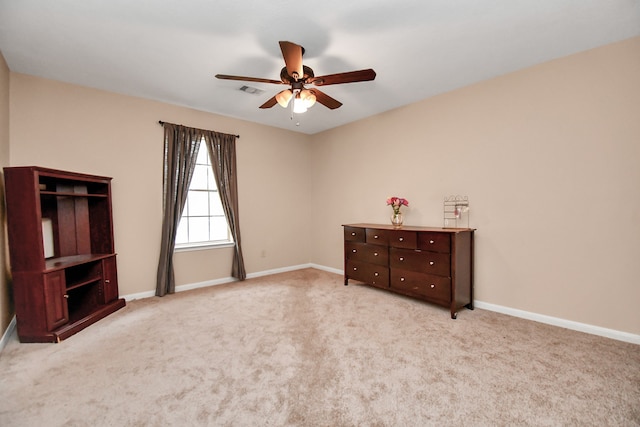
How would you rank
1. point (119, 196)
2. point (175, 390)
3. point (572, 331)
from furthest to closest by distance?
point (119, 196), point (572, 331), point (175, 390)

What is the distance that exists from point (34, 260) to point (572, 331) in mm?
4995

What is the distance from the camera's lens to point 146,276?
3.77m

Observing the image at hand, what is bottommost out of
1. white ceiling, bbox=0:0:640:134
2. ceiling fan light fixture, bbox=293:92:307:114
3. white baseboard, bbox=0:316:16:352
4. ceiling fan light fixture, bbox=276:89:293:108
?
white baseboard, bbox=0:316:16:352

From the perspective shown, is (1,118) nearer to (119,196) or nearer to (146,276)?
(119,196)

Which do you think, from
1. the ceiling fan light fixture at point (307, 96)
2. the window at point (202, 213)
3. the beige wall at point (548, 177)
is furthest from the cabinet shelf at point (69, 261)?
the beige wall at point (548, 177)

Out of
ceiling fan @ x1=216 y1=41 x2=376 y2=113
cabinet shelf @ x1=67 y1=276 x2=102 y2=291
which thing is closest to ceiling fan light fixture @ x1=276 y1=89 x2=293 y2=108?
ceiling fan @ x1=216 y1=41 x2=376 y2=113

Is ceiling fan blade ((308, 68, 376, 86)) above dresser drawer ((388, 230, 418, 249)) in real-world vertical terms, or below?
above

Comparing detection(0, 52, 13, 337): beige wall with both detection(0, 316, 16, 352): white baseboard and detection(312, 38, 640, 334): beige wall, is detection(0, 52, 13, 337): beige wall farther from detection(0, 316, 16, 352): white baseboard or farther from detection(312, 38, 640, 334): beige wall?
detection(312, 38, 640, 334): beige wall

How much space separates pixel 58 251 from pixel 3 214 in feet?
2.12

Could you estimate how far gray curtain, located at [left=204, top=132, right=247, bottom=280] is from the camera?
4254 mm

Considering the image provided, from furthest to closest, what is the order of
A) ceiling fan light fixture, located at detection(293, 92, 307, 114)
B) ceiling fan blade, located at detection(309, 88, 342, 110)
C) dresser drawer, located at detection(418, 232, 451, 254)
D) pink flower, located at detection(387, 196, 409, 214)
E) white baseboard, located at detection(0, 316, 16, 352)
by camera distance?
1. pink flower, located at detection(387, 196, 409, 214)
2. dresser drawer, located at detection(418, 232, 451, 254)
3. ceiling fan blade, located at detection(309, 88, 342, 110)
4. ceiling fan light fixture, located at detection(293, 92, 307, 114)
5. white baseboard, located at detection(0, 316, 16, 352)

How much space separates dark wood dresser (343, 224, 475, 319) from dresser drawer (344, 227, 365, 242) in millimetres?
16

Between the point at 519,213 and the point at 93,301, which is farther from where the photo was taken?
the point at 93,301

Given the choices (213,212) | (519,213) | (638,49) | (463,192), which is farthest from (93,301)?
(638,49)
